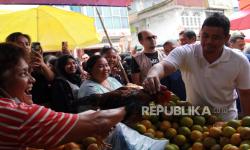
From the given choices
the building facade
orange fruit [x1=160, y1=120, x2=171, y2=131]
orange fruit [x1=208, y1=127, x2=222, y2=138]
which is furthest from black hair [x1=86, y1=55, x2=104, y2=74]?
the building facade

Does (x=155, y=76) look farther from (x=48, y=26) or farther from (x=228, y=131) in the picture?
(x=48, y=26)

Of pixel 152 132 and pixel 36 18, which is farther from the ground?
pixel 36 18

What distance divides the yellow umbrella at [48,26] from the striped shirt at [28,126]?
435cm

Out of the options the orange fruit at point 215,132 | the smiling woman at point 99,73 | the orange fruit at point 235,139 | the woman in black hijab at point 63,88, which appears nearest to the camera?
the orange fruit at point 235,139

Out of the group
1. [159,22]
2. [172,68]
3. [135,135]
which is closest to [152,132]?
[135,135]

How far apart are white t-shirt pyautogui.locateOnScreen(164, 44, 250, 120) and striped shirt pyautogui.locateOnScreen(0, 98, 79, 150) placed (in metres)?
1.48

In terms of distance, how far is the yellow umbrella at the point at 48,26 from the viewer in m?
5.53

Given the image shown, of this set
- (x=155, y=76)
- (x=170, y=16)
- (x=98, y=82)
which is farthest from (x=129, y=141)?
(x=170, y=16)

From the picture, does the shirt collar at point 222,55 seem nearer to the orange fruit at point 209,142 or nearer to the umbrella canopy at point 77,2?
the orange fruit at point 209,142

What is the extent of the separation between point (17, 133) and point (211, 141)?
1.33 m

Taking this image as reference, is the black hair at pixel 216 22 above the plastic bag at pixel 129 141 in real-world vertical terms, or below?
above

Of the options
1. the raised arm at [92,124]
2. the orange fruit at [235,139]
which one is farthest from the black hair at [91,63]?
the raised arm at [92,124]

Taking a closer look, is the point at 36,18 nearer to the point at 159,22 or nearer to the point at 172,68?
the point at 172,68

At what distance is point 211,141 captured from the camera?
7.14 feet
